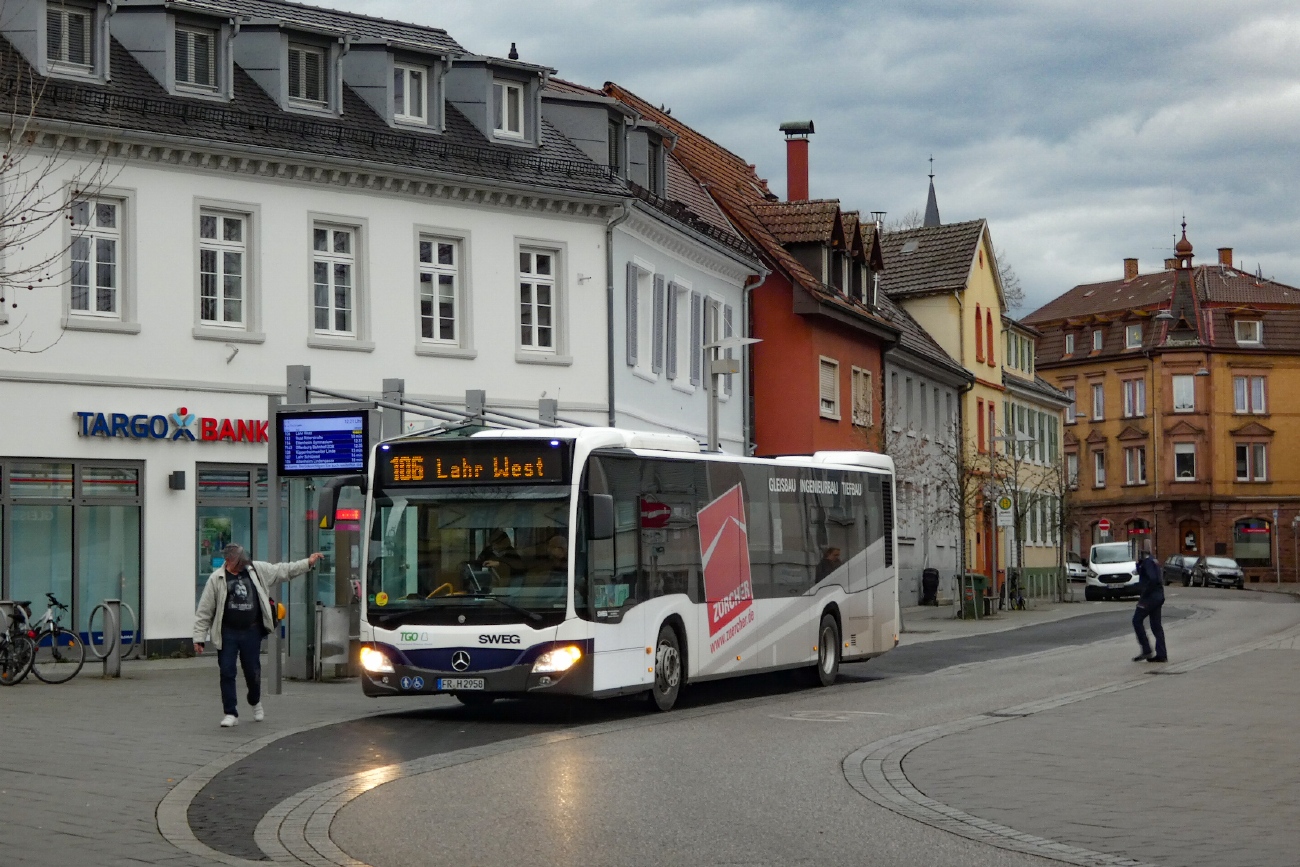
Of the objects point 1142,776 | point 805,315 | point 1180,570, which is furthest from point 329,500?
point 1180,570

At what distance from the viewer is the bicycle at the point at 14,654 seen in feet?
73.3

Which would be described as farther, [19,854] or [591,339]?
[591,339]

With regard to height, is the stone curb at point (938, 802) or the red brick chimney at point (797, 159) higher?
the red brick chimney at point (797, 159)

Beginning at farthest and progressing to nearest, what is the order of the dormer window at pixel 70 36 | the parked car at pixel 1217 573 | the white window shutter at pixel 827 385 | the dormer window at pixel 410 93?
the parked car at pixel 1217 573 < the white window shutter at pixel 827 385 < the dormer window at pixel 410 93 < the dormer window at pixel 70 36

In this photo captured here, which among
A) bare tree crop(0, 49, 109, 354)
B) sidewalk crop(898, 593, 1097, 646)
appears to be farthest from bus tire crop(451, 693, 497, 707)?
sidewalk crop(898, 593, 1097, 646)

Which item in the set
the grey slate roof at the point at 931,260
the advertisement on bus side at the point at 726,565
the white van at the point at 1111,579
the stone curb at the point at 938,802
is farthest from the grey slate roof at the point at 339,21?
the white van at the point at 1111,579

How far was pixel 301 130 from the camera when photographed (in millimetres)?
31156

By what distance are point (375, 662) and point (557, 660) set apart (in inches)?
72.7

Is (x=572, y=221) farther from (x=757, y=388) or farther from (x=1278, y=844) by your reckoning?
(x=1278, y=844)

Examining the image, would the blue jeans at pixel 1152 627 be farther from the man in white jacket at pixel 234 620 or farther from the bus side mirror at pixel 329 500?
the man in white jacket at pixel 234 620

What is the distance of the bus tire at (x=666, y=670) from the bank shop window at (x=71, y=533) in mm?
11314

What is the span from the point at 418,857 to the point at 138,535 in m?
19.6

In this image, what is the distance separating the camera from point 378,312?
3188cm

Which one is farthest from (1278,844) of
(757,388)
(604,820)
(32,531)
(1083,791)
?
(757,388)
